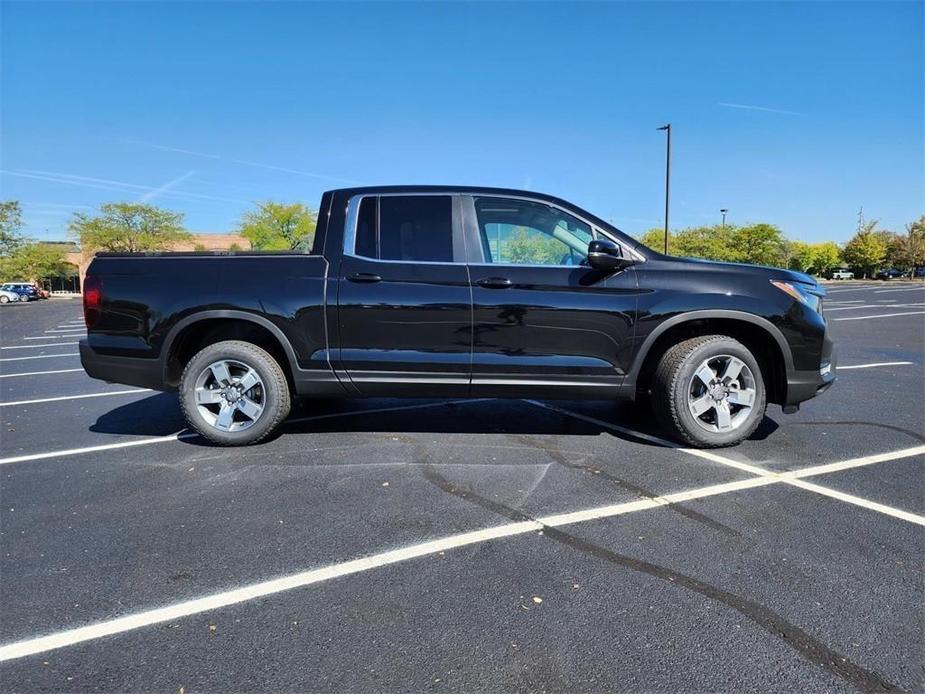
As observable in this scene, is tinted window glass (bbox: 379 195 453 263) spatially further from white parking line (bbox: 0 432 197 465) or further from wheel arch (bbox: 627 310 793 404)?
white parking line (bbox: 0 432 197 465)

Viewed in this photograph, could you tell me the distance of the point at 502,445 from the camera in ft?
14.9

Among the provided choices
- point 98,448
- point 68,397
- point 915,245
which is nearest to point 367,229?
point 98,448

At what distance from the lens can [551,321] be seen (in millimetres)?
4230

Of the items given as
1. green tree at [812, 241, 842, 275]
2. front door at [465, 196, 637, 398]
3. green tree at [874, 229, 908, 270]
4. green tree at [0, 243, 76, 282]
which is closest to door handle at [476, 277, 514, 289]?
front door at [465, 196, 637, 398]

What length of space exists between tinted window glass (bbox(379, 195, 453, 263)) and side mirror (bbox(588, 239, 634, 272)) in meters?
1.04

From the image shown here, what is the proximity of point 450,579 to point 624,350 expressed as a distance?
237cm

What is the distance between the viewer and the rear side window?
437cm

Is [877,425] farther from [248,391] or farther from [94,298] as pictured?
[94,298]

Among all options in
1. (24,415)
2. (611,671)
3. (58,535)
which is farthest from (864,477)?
(24,415)

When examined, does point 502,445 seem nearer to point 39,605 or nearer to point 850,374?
point 39,605

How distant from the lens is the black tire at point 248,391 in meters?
4.40

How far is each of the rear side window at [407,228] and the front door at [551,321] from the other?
25 centimetres

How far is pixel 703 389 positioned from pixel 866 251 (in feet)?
273

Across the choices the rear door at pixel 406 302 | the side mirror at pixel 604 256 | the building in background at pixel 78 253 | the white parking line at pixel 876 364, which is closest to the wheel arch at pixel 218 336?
the rear door at pixel 406 302
